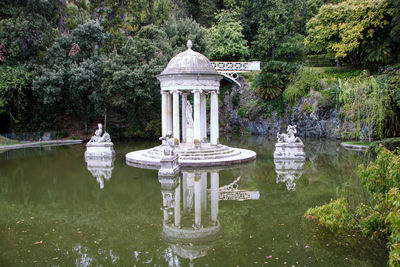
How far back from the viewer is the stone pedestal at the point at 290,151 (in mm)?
18688

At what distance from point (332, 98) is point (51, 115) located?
25583 mm

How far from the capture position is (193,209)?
404 inches

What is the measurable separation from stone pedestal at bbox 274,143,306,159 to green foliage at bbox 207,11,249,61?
22.4 meters

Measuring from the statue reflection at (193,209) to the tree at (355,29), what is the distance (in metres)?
20.9

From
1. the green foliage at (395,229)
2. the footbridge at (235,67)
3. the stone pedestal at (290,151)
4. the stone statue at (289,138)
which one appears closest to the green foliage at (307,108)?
the footbridge at (235,67)

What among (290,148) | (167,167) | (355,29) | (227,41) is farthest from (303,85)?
(167,167)

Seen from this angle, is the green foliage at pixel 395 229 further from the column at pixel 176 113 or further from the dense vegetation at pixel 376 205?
the column at pixel 176 113

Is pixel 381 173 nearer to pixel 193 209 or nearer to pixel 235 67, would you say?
pixel 193 209

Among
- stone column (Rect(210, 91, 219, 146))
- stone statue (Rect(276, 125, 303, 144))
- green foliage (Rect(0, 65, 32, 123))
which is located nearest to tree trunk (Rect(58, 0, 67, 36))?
green foliage (Rect(0, 65, 32, 123))

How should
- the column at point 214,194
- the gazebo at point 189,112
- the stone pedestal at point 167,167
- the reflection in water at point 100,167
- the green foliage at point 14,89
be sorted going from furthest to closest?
the green foliage at point 14,89 → the gazebo at point 189,112 → the reflection in water at point 100,167 → the stone pedestal at point 167,167 → the column at point 214,194

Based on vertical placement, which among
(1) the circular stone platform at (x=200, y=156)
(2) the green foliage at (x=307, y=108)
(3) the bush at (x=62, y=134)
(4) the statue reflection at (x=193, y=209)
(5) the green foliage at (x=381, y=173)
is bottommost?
(4) the statue reflection at (x=193, y=209)

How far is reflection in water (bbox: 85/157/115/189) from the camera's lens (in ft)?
49.0

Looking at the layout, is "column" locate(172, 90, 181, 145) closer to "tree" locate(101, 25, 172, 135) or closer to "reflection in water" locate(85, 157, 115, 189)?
"reflection in water" locate(85, 157, 115, 189)

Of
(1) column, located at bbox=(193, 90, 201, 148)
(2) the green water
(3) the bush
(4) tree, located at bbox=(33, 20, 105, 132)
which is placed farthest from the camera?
(3) the bush
